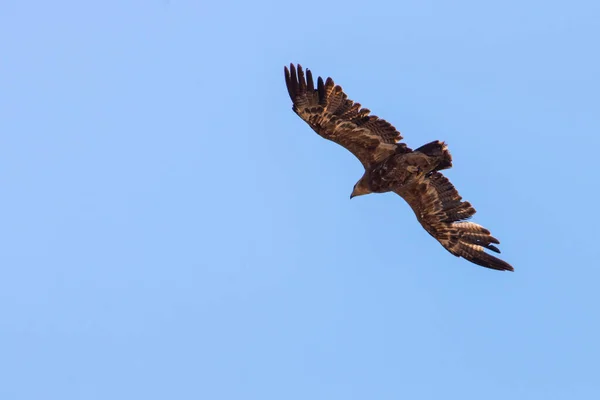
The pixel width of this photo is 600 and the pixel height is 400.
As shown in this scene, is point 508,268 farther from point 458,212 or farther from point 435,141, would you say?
point 435,141

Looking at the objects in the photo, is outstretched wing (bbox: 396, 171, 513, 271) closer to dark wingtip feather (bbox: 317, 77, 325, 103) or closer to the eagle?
the eagle

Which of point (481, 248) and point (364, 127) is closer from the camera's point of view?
point (364, 127)

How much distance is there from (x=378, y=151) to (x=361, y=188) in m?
0.82

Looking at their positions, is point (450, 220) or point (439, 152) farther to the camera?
point (450, 220)

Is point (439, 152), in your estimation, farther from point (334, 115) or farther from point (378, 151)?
point (334, 115)

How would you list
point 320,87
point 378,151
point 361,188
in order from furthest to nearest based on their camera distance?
point 361,188 < point 378,151 < point 320,87

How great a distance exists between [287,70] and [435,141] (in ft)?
9.15

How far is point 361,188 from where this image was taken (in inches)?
758

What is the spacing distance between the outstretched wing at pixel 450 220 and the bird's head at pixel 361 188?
0.69 m

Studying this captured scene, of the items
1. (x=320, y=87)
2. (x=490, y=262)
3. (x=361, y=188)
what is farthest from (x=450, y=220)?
(x=320, y=87)

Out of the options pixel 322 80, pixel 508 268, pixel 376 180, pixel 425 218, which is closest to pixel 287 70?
pixel 322 80

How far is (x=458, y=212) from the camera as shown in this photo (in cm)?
1972

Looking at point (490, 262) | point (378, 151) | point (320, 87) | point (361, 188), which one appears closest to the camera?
point (320, 87)

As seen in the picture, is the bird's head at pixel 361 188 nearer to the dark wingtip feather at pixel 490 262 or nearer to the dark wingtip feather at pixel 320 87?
the dark wingtip feather at pixel 320 87
